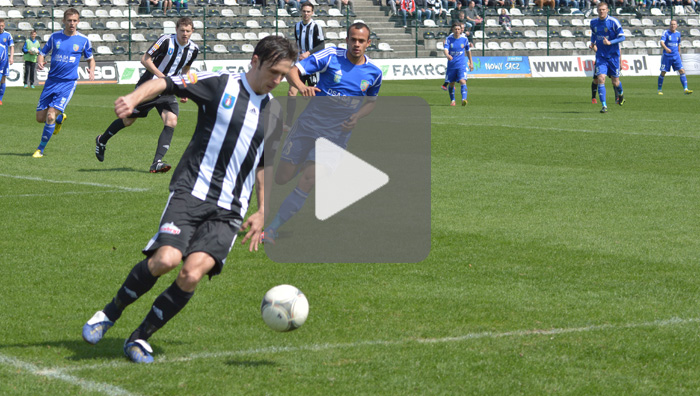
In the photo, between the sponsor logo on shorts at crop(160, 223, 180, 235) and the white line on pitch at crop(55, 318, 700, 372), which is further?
the white line on pitch at crop(55, 318, 700, 372)

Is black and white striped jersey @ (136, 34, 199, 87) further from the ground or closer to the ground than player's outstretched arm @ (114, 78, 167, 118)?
closer to the ground

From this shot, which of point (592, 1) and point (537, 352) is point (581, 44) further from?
point (537, 352)

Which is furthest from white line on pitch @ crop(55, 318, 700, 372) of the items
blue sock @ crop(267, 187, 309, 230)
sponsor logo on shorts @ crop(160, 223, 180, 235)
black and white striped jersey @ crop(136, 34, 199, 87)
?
black and white striped jersey @ crop(136, 34, 199, 87)

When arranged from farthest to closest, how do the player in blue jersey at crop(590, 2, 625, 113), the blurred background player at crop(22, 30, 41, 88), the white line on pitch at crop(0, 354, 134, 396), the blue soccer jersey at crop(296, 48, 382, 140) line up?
the blurred background player at crop(22, 30, 41, 88) → the player in blue jersey at crop(590, 2, 625, 113) → the blue soccer jersey at crop(296, 48, 382, 140) → the white line on pitch at crop(0, 354, 134, 396)

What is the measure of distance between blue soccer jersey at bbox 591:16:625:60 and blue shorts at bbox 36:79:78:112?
12376 millimetres

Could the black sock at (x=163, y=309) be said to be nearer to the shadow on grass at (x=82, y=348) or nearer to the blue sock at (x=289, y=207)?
the shadow on grass at (x=82, y=348)

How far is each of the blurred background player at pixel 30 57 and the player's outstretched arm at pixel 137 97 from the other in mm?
29092

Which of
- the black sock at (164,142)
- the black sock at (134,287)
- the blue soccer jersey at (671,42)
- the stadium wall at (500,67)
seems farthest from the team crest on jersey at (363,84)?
the stadium wall at (500,67)

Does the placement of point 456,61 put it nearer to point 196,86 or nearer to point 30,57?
point 30,57

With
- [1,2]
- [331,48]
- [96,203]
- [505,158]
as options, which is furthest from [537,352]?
[1,2]

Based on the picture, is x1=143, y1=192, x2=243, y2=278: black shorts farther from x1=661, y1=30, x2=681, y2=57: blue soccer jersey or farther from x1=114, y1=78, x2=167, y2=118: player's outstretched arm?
x1=661, y1=30, x2=681, y2=57: blue soccer jersey

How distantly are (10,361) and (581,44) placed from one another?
43.9 m

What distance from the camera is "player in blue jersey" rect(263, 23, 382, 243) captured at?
8422mm
